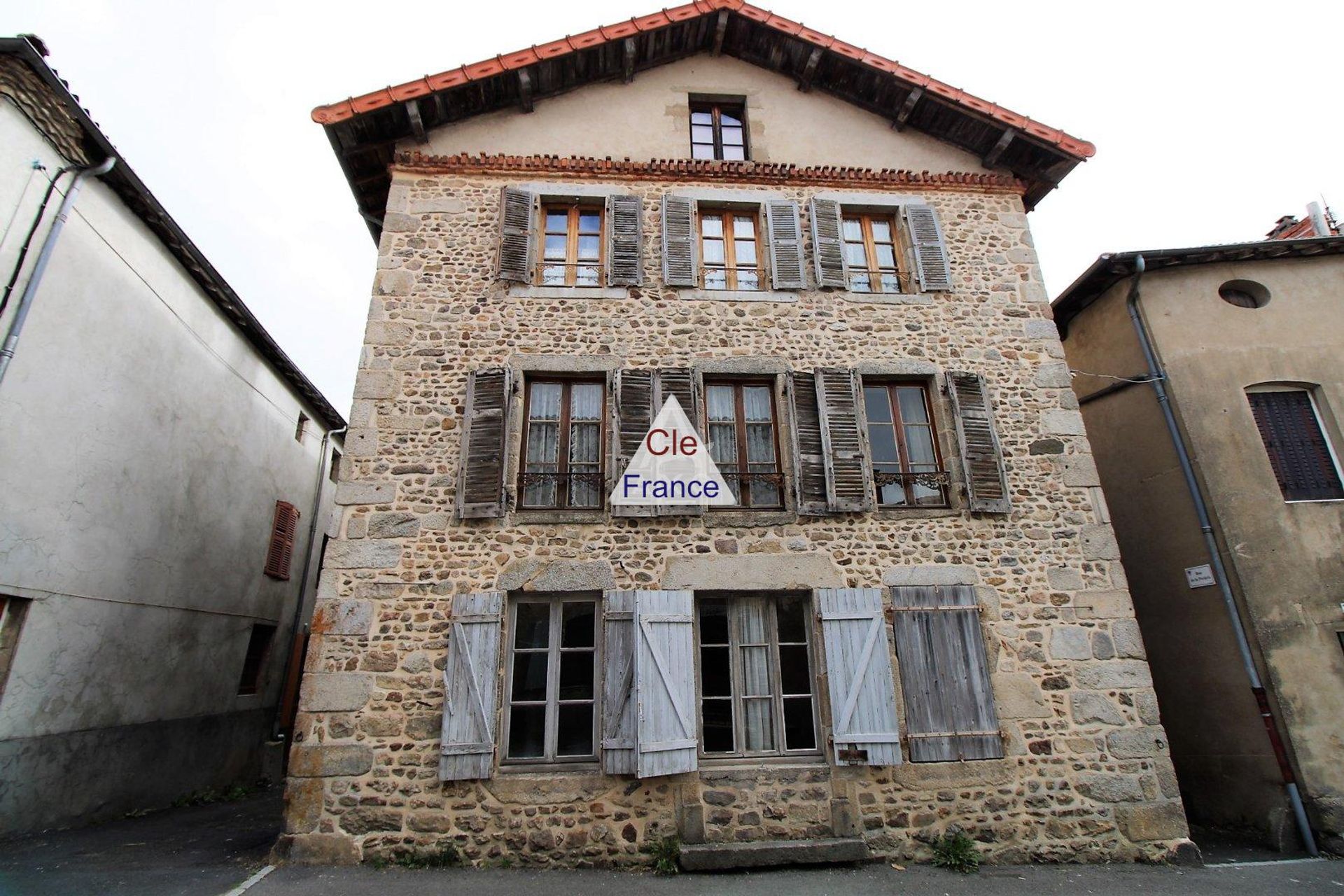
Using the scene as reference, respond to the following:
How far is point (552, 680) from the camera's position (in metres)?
5.89

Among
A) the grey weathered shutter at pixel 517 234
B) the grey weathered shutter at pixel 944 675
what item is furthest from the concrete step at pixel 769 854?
the grey weathered shutter at pixel 517 234

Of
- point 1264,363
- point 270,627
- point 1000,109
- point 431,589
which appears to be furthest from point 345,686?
point 1264,363

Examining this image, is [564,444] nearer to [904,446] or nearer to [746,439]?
[746,439]

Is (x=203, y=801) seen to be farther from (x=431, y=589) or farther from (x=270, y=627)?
(x=431, y=589)

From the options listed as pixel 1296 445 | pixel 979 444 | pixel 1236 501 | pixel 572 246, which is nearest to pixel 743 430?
pixel 979 444

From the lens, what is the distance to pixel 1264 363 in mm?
7359

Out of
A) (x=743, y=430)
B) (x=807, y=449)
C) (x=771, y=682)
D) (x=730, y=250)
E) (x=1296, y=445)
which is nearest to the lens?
(x=771, y=682)

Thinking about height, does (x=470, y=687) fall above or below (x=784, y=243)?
below

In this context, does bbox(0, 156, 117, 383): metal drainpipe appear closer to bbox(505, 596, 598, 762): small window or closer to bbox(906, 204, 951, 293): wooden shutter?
bbox(505, 596, 598, 762): small window

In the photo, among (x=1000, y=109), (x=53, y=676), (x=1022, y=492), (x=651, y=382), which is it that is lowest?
(x=53, y=676)

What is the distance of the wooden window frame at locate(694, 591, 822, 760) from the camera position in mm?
5812

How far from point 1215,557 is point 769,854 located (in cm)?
540

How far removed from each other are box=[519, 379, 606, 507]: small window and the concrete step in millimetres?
3020

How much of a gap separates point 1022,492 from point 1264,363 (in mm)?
3409
